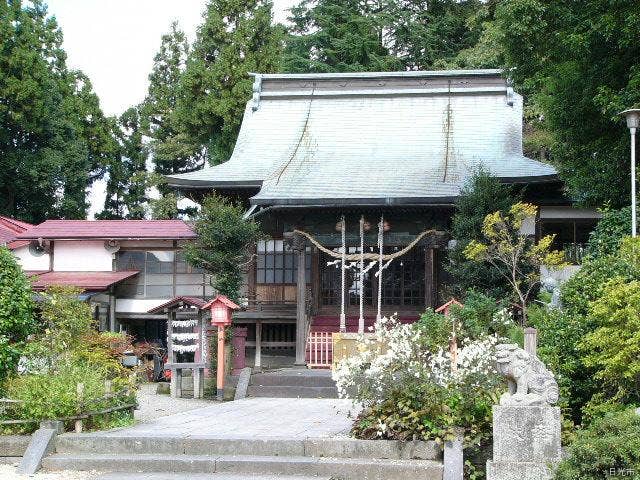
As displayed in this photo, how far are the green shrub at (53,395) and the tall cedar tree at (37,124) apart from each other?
Result: 23.0 metres

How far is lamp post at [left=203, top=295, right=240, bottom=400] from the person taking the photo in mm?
16688

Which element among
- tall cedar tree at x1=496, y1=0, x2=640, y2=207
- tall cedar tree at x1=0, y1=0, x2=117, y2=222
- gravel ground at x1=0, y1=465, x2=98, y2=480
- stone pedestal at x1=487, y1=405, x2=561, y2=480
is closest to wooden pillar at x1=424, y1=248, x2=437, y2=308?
tall cedar tree at x1=496, y1=0, x2=640, y2=207

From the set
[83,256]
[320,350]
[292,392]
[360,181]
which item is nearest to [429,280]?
[360,181]

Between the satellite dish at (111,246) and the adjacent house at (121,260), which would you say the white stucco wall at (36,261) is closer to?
the adjacent house at (121,260)

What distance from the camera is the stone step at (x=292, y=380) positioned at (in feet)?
56.2


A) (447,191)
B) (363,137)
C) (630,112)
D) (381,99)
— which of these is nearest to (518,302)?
(447,191)

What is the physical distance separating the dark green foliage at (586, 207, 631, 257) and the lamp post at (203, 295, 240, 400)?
7.25m

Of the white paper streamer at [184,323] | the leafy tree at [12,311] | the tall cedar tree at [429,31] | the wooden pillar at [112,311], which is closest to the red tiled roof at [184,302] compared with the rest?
the white paper streamer at [184,323]

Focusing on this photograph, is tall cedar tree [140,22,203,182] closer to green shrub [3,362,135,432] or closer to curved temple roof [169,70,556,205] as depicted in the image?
curved temple roof [169,70,556,205]

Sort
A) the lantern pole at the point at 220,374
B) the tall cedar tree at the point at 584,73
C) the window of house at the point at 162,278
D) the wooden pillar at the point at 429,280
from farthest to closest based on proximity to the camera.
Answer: the window of house at the point at 162,278
the wooden pillar at the point at 429,280
the lantern pole at the point at 220,374
the tall cedar tree at the point at 584,73

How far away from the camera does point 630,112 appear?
1479cm

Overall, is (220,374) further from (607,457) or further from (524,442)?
(607,457)

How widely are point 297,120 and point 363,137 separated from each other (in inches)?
91.0

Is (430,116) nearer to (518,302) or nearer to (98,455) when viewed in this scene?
(518,302)
